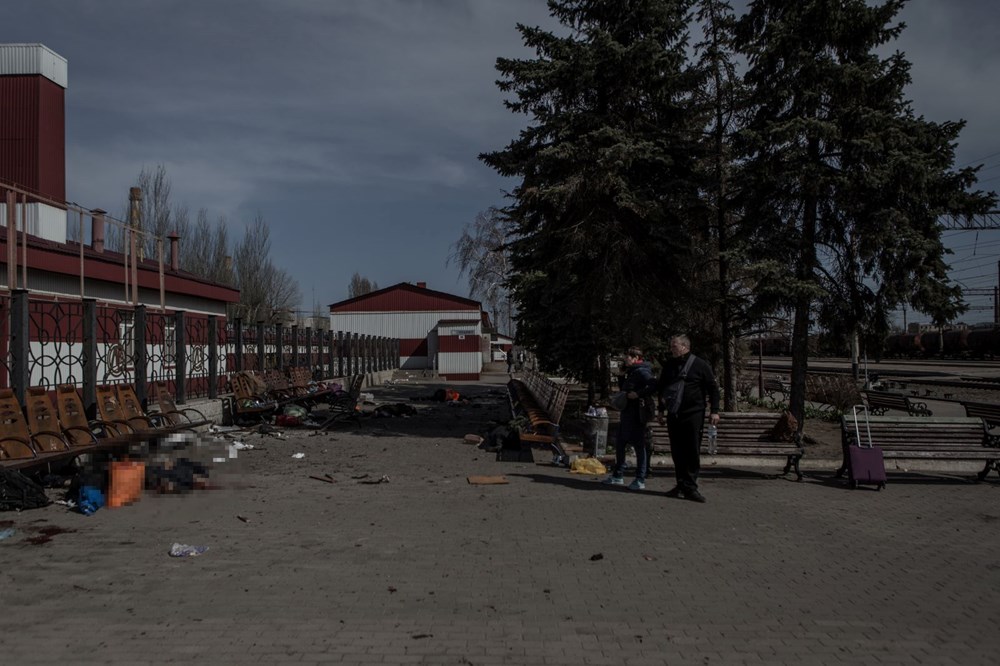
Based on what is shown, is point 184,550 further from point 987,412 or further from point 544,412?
point 987,412

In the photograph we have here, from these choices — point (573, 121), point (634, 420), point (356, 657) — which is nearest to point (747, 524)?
point (634, 420)

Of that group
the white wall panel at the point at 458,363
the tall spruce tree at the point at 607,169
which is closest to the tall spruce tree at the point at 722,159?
the tall spruce tree at the point at 607,169

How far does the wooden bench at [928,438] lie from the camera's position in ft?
30.2

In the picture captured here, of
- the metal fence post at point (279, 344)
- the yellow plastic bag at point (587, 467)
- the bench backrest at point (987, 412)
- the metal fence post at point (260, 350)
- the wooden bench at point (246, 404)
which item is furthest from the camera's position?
the metal fence post at point (279, 344)

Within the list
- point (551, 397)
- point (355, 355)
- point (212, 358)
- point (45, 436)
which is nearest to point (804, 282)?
point (551, 397)

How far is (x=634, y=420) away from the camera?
8508 millimetres

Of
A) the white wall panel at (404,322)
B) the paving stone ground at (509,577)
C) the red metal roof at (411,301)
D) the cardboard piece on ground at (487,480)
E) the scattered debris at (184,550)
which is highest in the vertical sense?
the red metal roof at (411,301)

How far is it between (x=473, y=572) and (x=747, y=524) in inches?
119

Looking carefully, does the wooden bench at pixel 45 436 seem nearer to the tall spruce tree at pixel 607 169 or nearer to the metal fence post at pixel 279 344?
the tall spruce tree at pixel 607 169

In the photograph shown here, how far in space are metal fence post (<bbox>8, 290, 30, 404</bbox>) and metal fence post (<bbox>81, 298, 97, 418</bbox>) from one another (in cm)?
108

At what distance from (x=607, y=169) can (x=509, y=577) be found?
8.78m

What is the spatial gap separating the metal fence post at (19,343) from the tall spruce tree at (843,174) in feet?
34.2

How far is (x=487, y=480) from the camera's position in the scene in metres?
8.86

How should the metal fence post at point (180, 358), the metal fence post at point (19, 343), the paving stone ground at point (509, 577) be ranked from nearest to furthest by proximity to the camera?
1. the paving stone ground at point (509, 577)
2. the metal fence post at point (19, 343)
3. the metal fence post at point (180, 358)
